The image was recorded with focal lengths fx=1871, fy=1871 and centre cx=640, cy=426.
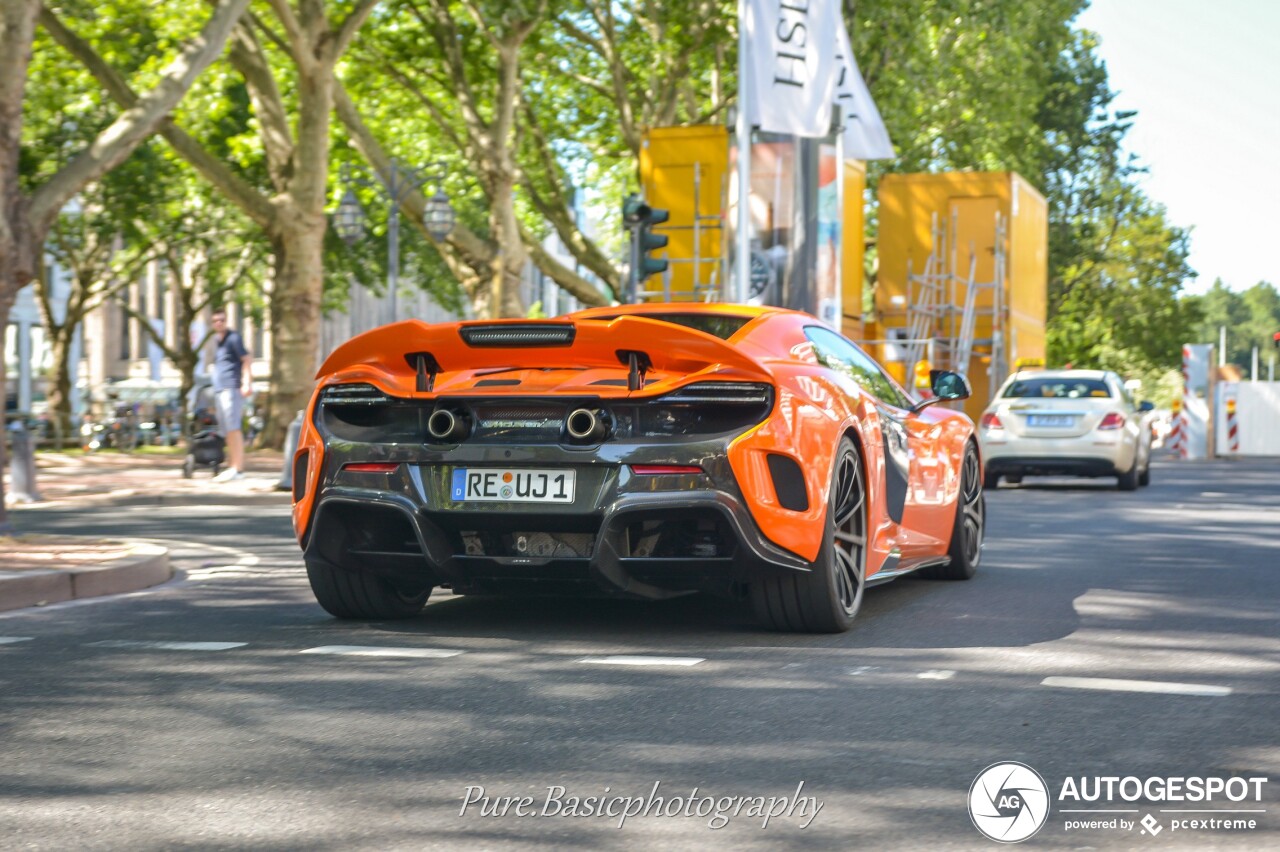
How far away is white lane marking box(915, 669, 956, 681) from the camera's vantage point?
6.21 meters

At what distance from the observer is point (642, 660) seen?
6582 millimetres

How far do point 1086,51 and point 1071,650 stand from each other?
176ft

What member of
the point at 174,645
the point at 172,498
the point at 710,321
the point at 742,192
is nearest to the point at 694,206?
the point at 742,192

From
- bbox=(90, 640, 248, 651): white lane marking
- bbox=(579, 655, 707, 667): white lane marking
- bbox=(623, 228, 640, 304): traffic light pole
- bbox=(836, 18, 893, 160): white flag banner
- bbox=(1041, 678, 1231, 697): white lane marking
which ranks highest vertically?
bbox=(836, 18, 893, 160): white flag banner

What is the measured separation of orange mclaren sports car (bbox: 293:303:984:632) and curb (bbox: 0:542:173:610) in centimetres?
211

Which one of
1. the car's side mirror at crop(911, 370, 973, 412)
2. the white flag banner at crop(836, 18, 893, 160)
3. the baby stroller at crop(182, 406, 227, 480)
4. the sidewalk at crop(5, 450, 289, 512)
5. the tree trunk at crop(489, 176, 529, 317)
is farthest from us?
the tree trunk at crop(489, 176, 529, 317)

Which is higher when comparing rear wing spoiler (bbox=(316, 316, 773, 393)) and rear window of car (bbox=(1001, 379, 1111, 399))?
rear wing spoiler (bbox=(316, 316, 773, 393))

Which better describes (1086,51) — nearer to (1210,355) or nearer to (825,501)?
(1210,355)

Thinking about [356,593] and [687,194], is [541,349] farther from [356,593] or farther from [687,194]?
[687,194]

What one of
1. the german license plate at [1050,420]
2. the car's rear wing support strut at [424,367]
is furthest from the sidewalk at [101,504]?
the german license plate at [1050,420]

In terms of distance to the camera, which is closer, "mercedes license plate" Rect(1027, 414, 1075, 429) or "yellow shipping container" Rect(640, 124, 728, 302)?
Result: "mercedes license plate" Rect(1027, 414, 1075, 429)

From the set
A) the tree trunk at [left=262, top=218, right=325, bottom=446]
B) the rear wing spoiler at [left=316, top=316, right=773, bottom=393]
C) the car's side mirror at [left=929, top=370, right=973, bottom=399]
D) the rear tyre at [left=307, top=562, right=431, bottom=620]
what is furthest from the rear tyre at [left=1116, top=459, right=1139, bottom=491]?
the rear wing spoiler at [left=316, top=316, right=773, bottom=393]

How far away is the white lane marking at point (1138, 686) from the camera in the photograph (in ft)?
19.6

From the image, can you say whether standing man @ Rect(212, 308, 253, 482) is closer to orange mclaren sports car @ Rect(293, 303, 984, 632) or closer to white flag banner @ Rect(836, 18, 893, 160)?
white flag banner @ Rect(836, 18, 893, 160)
